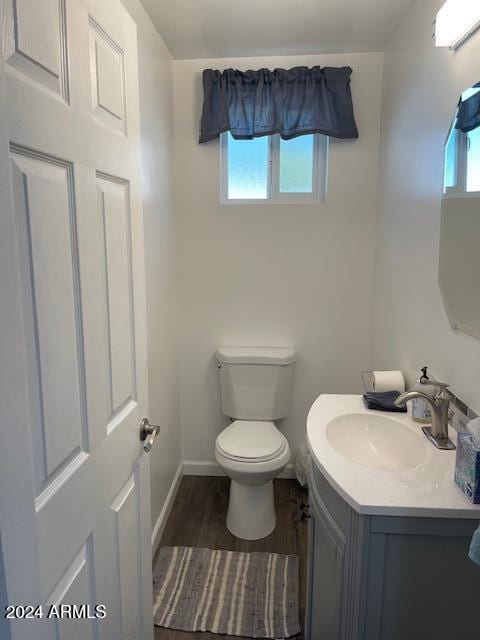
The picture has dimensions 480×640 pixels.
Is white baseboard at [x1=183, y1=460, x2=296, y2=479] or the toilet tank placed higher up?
the toilet tank

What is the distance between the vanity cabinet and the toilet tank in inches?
53.8

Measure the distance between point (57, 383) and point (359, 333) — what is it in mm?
2051

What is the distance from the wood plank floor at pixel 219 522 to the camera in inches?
85.5

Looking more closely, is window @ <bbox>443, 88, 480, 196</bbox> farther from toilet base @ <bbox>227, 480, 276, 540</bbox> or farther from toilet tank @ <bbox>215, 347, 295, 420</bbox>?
toilet base @ <bbox>227, 480, 276, 540</bbox>

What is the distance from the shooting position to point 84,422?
930 mm

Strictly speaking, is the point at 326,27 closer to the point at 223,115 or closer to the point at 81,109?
the point at 223,115

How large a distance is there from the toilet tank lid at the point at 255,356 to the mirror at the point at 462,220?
3.62 feet

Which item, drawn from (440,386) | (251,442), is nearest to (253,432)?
(251,442)

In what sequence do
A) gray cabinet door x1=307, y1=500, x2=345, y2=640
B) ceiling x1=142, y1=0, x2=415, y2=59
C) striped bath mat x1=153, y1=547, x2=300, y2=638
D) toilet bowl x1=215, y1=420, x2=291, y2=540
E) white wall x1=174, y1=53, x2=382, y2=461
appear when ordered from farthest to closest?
1. white wall x1=174, y1=53, x2=382, y2=461
2. toilet bowl x1=215, y1=420, x2=291, y2=540
3. ceiling x1=142, y1=0, x2=415, y2=59
4. striped bath mat x1=153, y1=547, x2=300, y2=638
5. gray cabinet door x1=307, y1=500, x2=345, y2=640

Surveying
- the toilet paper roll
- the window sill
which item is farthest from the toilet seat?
the window sill

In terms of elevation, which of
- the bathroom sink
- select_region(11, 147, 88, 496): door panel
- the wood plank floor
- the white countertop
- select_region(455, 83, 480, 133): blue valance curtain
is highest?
select_region(455, 83, 480, 133): blue valance curtain

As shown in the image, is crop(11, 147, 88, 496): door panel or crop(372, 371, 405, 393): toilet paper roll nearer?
crop(11, 147, 88, 496): door panel

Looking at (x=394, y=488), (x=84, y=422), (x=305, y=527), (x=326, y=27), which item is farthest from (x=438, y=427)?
(x=326, y=27)

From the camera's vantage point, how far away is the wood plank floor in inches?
85.5
